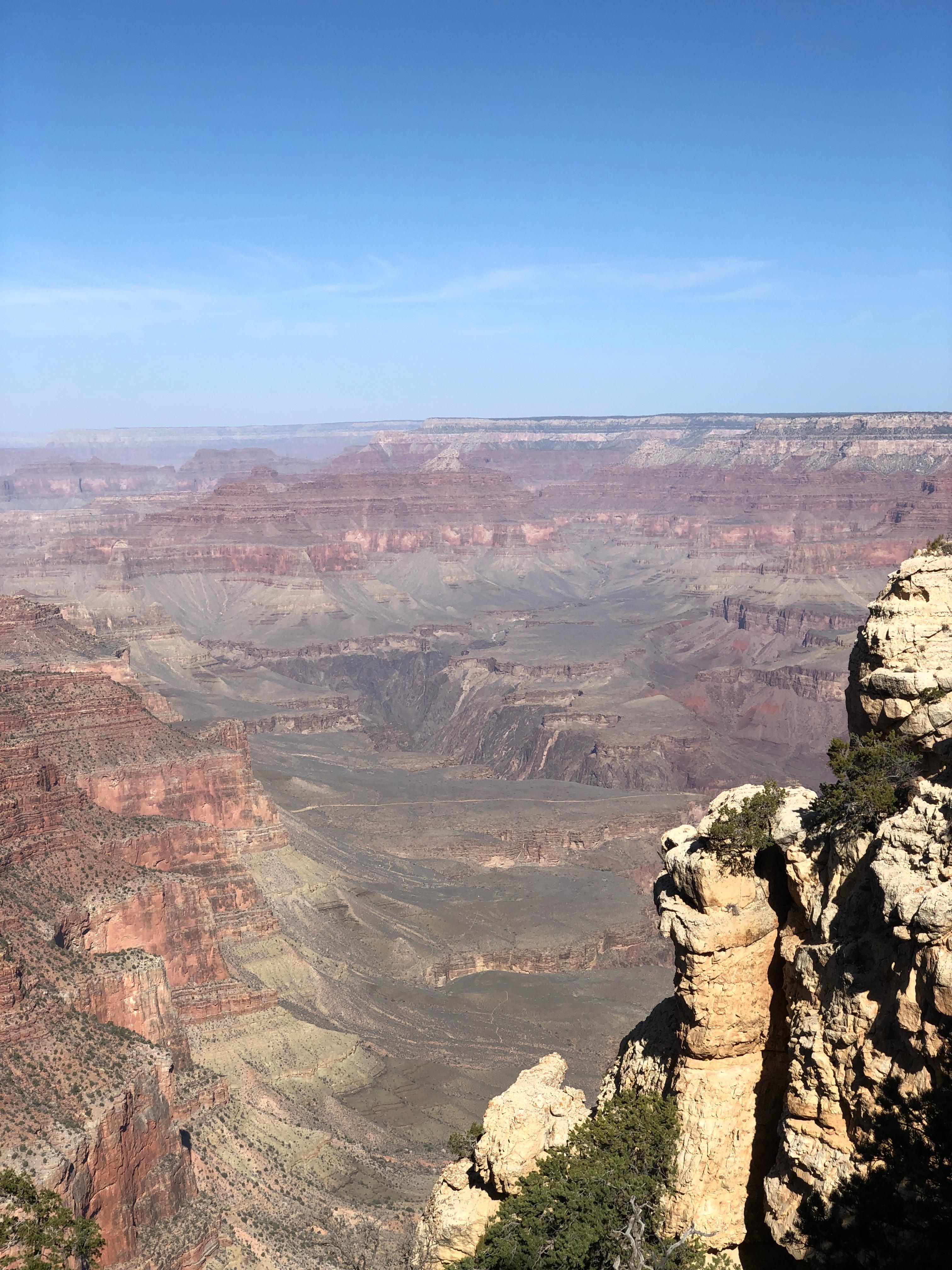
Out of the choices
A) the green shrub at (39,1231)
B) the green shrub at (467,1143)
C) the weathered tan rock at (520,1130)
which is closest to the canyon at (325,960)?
the weathered tan rock at (520,1130)

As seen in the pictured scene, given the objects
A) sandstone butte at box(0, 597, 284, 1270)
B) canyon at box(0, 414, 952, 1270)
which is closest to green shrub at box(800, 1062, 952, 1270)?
canyon at box(0, 414, 952, 1270)

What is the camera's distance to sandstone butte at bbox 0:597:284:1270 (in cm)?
3391

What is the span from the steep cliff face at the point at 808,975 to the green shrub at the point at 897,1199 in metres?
0.25

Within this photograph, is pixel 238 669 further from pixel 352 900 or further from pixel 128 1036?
pixel 128 1036

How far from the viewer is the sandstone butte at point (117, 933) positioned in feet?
111

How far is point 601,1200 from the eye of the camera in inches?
736

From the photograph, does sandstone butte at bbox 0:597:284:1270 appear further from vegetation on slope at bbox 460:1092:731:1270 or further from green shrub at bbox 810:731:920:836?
green shrub at bbox 810:731:920:836

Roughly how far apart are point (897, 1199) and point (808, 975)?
10.1ft

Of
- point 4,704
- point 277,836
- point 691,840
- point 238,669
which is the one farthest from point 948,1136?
point 238,669

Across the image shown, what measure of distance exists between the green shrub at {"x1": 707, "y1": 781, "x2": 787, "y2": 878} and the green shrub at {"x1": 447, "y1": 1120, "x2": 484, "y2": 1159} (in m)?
8.98

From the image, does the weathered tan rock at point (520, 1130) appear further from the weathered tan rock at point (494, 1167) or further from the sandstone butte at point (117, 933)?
the sandstone butte at point (117, 933)

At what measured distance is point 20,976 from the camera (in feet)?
120

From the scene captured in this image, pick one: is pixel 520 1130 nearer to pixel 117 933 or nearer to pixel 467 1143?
pixel 467 1143

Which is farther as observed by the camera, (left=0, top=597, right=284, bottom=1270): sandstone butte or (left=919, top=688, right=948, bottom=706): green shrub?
(left=0, top=597, right=284, bottom=1270): sandstone butte
